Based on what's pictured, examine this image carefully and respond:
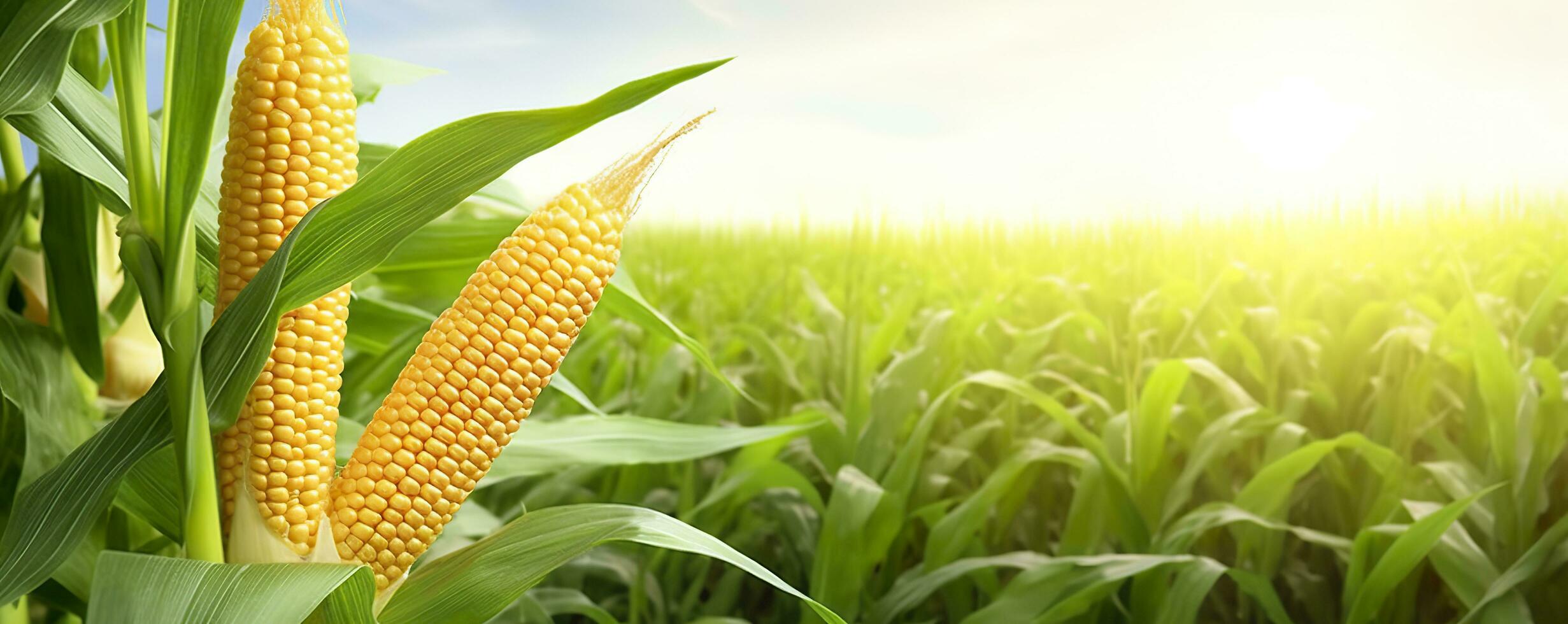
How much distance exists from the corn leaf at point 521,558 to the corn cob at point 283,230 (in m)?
0.07

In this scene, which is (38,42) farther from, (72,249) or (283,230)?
(72,249)

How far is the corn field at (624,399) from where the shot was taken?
442mm

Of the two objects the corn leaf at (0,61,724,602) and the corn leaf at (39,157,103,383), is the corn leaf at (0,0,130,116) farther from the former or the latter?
the corn leaf at (39,157,103,383)

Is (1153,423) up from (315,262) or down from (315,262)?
down

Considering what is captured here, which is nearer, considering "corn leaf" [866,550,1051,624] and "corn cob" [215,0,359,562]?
"corn cob" [215,0,359,562]

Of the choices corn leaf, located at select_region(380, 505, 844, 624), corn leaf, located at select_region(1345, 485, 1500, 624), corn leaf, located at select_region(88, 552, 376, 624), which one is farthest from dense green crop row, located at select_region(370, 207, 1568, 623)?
corn leaf, located at select_region(88, 552, 376, 624)

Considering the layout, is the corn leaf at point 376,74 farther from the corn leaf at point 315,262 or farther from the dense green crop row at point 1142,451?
the corn leaf at point 315,262

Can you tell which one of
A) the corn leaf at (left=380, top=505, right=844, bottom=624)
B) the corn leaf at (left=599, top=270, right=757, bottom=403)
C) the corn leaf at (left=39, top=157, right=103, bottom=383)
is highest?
the corn leaf at (left=39, top=157, right=103, bottom=383)

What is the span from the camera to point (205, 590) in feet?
1.34

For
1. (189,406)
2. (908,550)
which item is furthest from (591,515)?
(908,550)

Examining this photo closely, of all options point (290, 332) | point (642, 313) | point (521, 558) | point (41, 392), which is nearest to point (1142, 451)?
point (642, 313)

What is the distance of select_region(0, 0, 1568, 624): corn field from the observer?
442 mm

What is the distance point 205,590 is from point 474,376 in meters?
0.15

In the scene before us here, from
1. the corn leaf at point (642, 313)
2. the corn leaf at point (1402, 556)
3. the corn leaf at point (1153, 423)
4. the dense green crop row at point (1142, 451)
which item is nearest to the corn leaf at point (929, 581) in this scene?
the dense green crop row at point (1142, 451)
